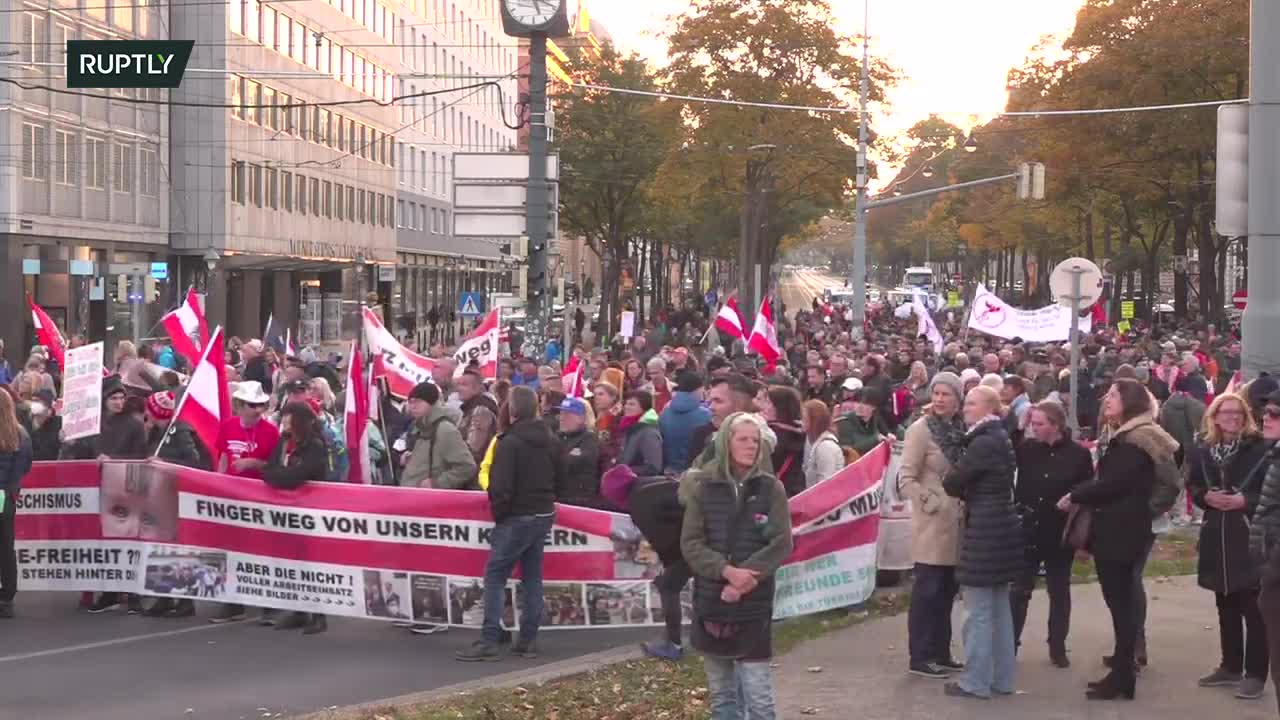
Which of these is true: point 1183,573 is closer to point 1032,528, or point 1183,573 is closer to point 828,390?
point 1032,528

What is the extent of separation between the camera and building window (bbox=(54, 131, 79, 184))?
44.9m

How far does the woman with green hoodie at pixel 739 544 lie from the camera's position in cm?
738

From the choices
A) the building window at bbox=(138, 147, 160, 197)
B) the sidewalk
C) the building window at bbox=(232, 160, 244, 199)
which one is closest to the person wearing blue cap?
the sidewalk

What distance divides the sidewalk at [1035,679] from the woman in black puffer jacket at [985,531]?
31cm

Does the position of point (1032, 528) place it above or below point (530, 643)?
above

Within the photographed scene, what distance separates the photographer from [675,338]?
42.2 metres

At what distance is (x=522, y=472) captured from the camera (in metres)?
10.9

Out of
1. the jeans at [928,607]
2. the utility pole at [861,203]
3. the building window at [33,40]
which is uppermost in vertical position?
the building window at [33,40]

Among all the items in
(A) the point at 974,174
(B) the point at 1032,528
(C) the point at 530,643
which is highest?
(A) the point at 974,174

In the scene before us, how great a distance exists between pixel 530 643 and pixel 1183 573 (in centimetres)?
570

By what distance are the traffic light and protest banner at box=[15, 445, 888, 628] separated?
265 cm

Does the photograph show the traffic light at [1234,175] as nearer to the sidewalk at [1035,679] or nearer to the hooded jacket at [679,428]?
the sidewalk at [1035,679]

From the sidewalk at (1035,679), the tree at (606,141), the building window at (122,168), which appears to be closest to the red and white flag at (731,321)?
the sidewalk at (1035,679)

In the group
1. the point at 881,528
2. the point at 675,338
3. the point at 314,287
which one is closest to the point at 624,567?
the point at 881,528
